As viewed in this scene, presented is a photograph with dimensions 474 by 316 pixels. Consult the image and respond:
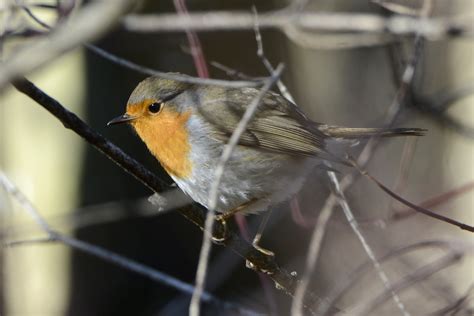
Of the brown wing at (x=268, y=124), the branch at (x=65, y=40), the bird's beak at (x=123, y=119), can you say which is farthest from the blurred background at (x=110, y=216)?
the branch at (x=65, y=40)

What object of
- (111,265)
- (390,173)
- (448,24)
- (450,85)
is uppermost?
(450,85)

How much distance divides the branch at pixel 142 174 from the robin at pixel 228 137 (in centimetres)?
29

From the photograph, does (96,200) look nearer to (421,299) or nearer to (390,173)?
(421,299)

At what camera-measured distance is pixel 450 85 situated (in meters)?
6.73

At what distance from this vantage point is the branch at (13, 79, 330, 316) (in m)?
2.07

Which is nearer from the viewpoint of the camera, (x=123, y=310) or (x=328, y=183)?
(x=328, y=183)

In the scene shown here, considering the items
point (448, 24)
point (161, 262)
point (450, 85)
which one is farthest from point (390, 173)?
point (448, 24)

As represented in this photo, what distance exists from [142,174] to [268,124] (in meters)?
1.14

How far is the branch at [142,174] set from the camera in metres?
2.07

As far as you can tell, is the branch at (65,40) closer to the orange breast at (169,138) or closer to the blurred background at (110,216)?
the orange breast at (169,138)

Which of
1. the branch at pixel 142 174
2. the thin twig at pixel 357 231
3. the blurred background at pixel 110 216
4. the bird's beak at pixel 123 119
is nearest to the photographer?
the branch at pixel 142 174

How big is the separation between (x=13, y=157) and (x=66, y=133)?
0.44 m

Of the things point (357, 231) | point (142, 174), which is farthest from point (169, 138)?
point (357, 231)

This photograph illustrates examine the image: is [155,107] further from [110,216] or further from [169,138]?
[110,216]
